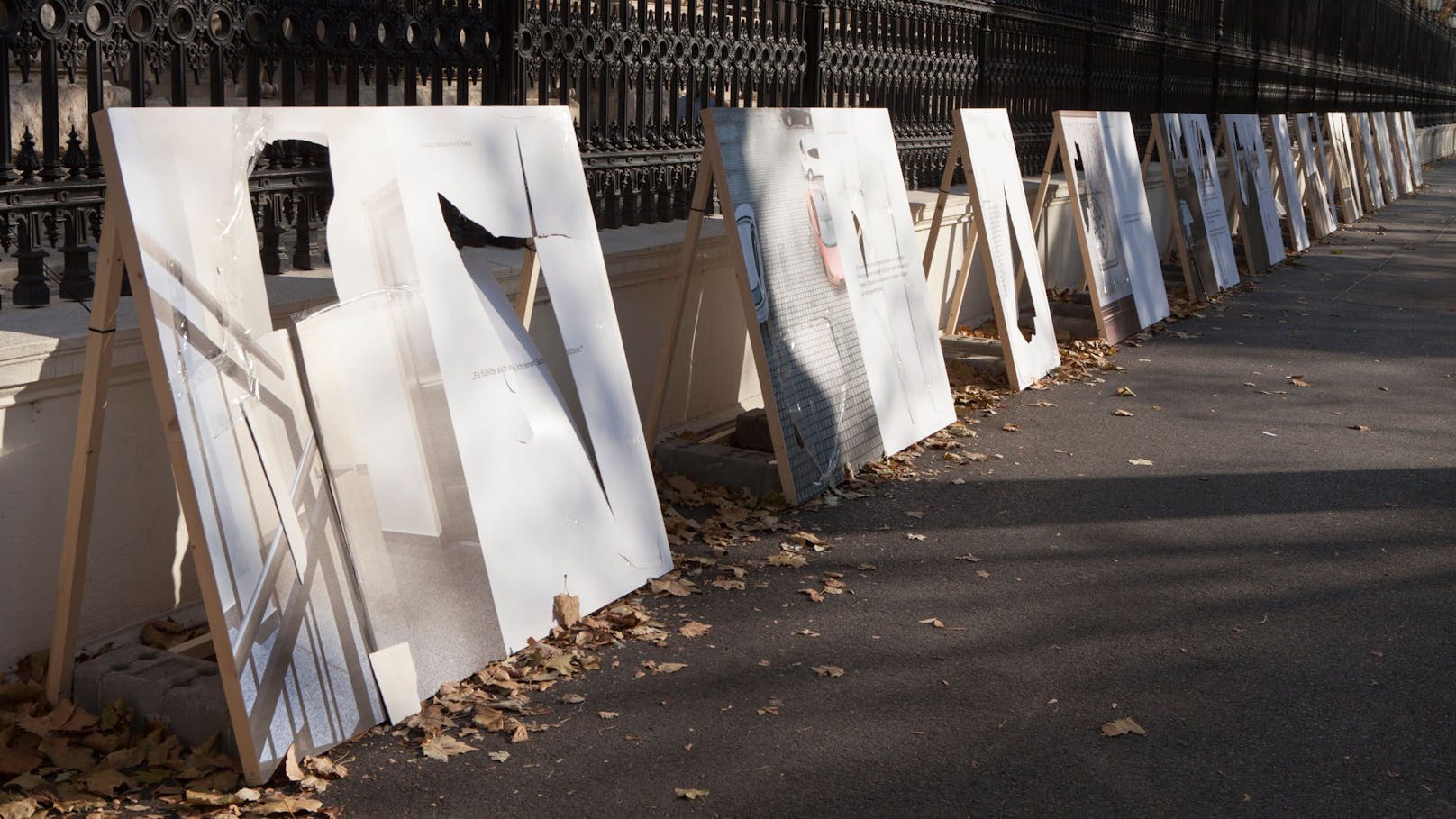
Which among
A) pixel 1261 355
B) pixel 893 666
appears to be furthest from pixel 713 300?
pixel 1261 355

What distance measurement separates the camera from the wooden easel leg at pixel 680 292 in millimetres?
5812

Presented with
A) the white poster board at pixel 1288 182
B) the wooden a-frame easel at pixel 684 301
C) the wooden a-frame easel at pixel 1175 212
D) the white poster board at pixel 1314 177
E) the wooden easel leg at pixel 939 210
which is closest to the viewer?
the wooden a-frame easel at pixel 684 301

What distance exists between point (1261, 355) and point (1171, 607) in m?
5.69

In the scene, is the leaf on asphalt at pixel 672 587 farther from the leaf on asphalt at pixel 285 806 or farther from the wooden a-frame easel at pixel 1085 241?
the wooden a-frame easel at pixel 1085 241

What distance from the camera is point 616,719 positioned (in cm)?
381

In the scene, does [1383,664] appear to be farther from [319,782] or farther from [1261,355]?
[1261,355]

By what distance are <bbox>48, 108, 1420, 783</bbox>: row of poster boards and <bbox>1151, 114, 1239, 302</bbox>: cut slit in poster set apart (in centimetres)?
679

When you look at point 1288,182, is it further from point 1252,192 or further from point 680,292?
point 680,292

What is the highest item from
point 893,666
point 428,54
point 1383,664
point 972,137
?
point 428,54

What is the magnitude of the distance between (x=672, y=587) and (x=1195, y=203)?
918 cm

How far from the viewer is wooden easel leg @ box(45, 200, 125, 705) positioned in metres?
3.42

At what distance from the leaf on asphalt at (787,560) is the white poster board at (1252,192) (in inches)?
425

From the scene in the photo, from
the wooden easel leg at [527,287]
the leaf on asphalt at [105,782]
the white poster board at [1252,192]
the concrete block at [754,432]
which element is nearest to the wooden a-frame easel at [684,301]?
the concrete block at [754,432]

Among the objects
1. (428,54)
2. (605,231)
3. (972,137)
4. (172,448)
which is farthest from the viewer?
(972,137)
